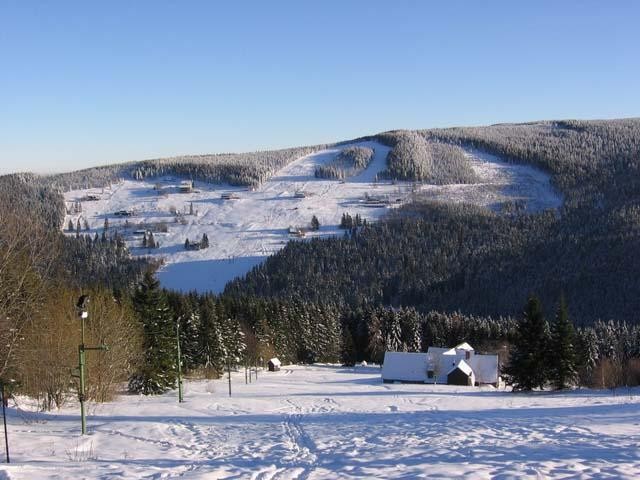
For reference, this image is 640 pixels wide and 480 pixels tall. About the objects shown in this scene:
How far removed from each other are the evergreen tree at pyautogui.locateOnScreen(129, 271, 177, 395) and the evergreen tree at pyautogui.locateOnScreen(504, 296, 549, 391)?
22.6 metres

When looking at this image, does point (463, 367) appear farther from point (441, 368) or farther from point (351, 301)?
point (351, 301)

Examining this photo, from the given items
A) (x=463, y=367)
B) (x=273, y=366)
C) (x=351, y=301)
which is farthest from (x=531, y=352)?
(x=351, y=301)

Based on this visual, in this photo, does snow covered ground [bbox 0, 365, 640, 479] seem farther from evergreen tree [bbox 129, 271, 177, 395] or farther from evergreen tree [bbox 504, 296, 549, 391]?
evergreen tree [bbox 504, 296, 549, 391]

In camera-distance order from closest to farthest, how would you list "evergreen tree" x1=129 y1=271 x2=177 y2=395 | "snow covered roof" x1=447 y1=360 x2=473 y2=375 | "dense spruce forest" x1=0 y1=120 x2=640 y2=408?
"dense spruce forest" x1=0 y1=120 x2=640 y2=408, "evergreen tree" x1=129 y1=271 x2=177 y2=395, "snow covered roof" x1=447 y1=360 x2=473 y2=375

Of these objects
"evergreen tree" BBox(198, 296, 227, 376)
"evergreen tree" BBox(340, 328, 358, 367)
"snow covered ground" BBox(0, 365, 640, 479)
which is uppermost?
"snow covered ground" BBox(0, 365, 640, 479)

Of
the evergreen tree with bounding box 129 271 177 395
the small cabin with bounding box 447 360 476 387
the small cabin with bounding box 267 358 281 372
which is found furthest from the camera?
the small cabin with bounding box 267 358 281 372

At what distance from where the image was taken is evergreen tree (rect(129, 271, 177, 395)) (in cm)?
3469

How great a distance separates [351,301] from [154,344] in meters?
106

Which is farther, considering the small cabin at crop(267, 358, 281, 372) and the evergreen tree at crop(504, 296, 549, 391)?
the small cabin at crop(267, 358, 281, 372)

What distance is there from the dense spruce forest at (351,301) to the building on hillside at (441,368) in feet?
24.3

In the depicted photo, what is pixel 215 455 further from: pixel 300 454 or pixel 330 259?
pixel 330 259

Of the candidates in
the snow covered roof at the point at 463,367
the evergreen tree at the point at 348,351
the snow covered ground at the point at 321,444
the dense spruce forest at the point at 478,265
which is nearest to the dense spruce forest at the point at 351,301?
the evergreen tree at the point at 348,351

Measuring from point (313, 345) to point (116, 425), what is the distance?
6329cm

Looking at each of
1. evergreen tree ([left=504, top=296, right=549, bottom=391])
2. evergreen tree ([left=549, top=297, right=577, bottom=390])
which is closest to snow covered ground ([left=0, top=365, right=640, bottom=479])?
evergreen tree ([left=504, top=296, right=549, bottom=391])
